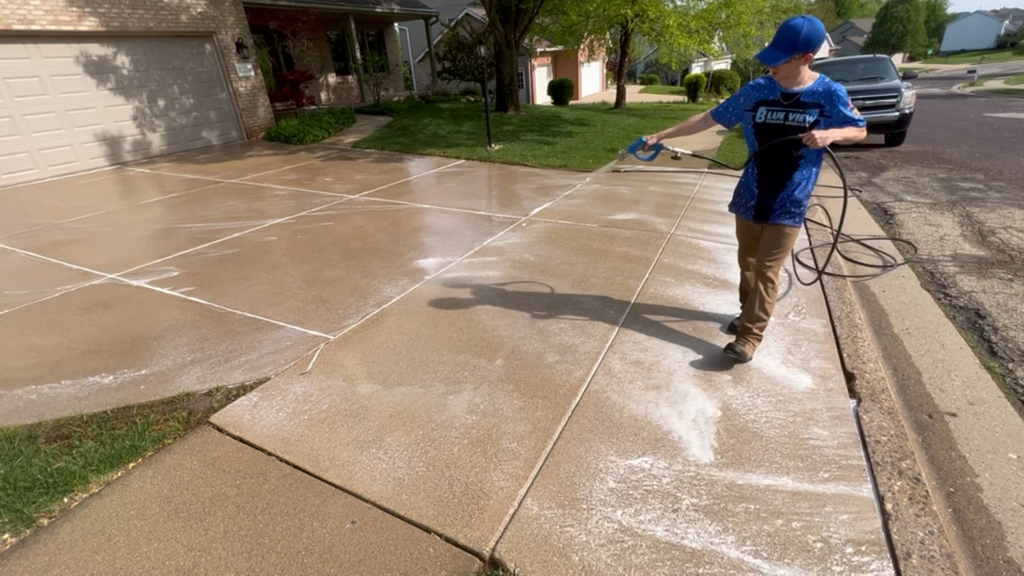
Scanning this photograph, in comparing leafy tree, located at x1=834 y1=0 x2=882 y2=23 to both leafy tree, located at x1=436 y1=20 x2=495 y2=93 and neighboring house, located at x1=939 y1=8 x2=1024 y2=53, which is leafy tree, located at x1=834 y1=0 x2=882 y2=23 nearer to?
neighboring house, located at x1=939 y1=8 x2=1024 y2=53

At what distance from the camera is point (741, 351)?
3186mm

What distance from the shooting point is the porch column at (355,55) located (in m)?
16.4

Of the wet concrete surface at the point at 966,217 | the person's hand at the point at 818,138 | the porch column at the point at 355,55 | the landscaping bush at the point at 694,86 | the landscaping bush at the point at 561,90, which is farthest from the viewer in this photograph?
the landscaping bush at the point at 694,86

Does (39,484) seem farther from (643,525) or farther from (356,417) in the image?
(643,525)

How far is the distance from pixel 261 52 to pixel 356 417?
14.5 m

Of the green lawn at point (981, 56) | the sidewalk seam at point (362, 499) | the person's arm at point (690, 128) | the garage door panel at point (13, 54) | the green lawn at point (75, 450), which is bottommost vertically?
the green lawn at point (981, 56)

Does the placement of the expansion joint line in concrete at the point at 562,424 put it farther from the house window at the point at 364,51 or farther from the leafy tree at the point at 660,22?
the house window at the point at 364,51

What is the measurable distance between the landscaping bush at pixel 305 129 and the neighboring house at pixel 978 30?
102 metres

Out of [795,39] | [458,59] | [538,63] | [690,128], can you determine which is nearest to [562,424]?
[690,128]

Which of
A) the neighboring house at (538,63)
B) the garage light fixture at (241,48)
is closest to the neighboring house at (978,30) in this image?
the neighboring house at (538,63)

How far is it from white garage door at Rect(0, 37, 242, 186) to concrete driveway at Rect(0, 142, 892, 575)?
364cm

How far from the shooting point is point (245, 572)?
6.42 feet

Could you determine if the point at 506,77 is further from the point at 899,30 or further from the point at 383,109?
the point at 899,30

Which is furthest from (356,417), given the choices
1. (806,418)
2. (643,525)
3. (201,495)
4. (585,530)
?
(806,418)
